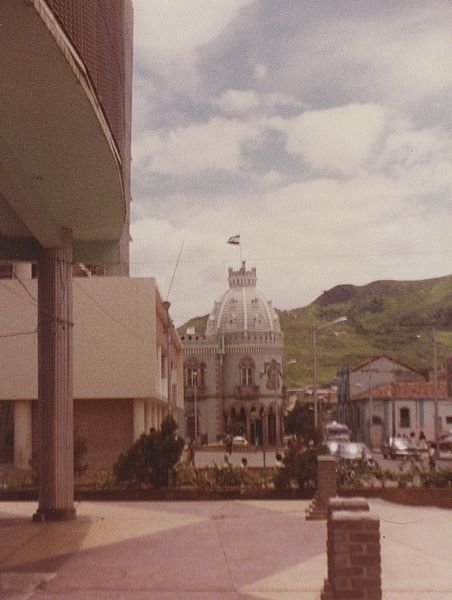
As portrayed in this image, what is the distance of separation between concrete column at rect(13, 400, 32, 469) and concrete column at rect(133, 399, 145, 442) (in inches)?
189

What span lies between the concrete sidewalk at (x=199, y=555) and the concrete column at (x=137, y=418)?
65.2 feet

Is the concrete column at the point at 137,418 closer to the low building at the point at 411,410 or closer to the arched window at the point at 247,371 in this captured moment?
the low building at the point at 411,410

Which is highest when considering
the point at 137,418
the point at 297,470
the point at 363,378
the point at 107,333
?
the point at 107,333

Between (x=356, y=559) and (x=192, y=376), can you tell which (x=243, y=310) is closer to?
(x=192, y=376)

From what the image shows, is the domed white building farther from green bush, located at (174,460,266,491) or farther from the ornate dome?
green bush, located at (174,460,266,491)

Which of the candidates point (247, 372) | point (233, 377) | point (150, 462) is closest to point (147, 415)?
point (150, 462)

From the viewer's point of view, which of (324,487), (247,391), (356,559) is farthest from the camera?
(247,391)

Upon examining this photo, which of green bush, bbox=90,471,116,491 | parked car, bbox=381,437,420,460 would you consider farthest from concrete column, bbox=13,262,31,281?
parked car, bbox=381,437,420,460

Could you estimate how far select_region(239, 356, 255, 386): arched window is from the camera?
337ft

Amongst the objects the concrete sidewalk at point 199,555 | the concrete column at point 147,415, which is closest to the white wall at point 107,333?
the concrete column at point 147,415

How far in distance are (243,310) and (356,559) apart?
9842 centimetres

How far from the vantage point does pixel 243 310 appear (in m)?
106

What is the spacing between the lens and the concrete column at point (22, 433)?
4169 cm

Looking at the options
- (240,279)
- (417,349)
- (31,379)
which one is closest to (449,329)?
(417,349)
